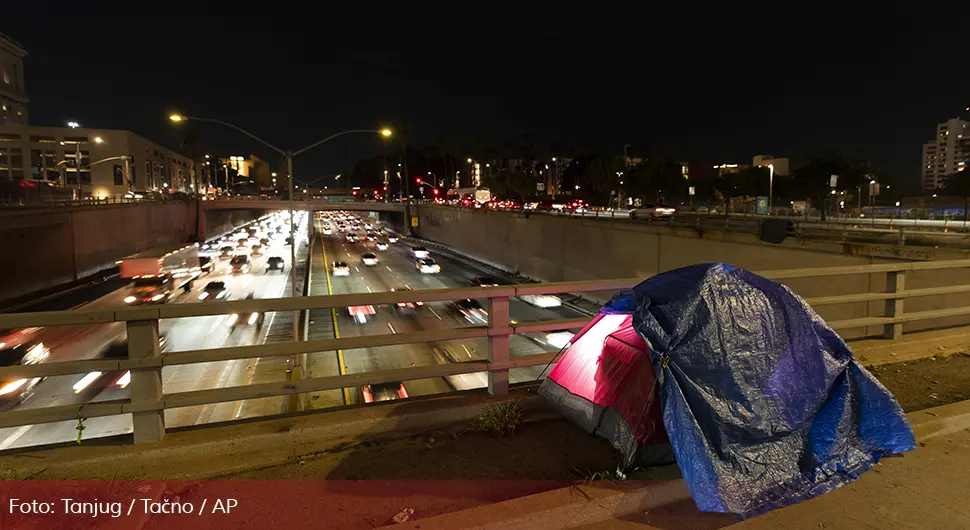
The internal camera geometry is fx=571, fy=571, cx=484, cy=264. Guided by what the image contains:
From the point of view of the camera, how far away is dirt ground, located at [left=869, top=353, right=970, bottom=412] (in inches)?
234

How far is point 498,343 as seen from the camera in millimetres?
5609

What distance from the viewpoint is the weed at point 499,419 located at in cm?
507

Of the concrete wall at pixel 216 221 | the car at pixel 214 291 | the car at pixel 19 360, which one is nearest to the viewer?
the car at pixel 19 360

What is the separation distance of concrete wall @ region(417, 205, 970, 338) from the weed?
306 centimetres

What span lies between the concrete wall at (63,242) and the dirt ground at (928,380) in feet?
160

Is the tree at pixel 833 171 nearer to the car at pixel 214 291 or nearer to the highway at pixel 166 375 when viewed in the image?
the highway at pixel 166 375

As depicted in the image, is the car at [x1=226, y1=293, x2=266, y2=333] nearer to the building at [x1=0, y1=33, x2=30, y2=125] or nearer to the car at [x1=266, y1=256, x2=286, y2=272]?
the car at [x1=266, y1=256, x2=286, y2=272]

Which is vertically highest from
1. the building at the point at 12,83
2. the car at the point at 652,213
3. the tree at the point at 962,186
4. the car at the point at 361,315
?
the building at the point at 12,83

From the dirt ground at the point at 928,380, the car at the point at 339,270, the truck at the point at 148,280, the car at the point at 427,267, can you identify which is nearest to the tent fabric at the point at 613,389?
the dirt ground at the point at 928,380

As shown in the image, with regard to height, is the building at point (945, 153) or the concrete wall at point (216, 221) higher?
the building at point (945, 153)

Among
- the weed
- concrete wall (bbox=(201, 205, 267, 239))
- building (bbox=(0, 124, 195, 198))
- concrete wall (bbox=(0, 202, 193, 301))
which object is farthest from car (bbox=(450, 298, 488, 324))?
building (bbox=(0, 124, 195, 198))

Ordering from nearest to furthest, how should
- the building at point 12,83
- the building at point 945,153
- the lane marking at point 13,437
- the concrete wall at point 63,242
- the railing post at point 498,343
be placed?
the railing post at point 498,343 < the lane marking at point 13,437 < the concrete wall at point 63,242 < the building at point 12,83 < the building at point 945,153

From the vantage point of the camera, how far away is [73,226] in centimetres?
4928

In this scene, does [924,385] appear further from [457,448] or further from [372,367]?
[372,367]
